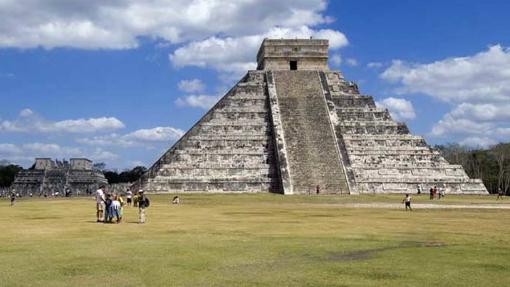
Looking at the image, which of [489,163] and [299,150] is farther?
[489,163]

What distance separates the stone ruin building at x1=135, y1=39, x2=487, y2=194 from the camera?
39375mm

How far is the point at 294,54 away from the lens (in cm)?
4866

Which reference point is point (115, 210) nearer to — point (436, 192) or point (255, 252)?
point (255, 252)

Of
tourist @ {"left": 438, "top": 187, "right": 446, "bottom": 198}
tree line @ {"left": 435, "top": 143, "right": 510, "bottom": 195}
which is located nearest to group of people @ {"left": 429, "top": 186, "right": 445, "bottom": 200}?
tourist @ {"left": 438, "top": 187, "right": 446, "bottom": 198}

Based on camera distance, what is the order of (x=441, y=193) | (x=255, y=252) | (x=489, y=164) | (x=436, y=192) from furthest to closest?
(x=489, y=164) < (x=436, y=192) < (x=441, y=193) < (x=255, y=252)

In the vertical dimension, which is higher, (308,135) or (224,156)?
(308,135)

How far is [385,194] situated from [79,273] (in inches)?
1214

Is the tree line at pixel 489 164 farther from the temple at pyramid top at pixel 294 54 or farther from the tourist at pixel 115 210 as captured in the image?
the tourist at pixel 115 210

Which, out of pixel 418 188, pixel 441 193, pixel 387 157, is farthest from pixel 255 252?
pixel 387 157

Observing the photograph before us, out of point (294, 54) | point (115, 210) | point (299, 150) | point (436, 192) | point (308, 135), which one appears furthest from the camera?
point (294, 54)

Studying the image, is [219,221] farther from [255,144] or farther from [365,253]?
[255,144]

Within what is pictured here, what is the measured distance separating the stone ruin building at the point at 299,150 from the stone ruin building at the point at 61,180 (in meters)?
13.0

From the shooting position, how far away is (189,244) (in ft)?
44.6

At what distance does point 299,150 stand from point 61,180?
22476mm
